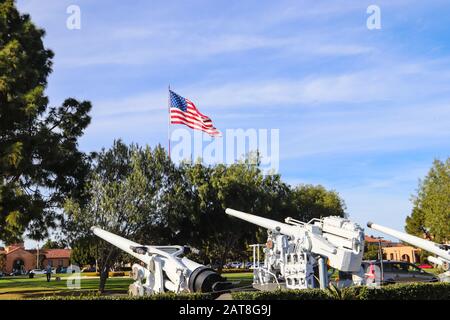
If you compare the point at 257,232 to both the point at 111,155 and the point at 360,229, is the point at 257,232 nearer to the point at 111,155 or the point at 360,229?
the point at 111,155

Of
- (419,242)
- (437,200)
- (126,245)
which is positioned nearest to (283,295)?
(126,245)

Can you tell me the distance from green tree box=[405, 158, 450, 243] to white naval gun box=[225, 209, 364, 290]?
28.2 metres

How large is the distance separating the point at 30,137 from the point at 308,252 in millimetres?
15424

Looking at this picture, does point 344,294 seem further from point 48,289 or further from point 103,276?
point 48,289

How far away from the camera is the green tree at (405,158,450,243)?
44.7m

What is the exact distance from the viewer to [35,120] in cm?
2777

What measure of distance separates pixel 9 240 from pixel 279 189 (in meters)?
23.8

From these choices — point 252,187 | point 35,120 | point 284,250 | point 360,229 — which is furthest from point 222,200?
point 360,229

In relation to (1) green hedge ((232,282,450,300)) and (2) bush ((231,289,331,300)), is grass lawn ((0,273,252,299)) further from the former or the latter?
(1) green hedge ((232,282,450,300))

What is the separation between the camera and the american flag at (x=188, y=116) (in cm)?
3262

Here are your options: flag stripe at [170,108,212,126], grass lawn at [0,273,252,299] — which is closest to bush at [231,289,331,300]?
grass lawn at [0,273,252,299]

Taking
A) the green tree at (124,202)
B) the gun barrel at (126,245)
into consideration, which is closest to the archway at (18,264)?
the green tree at (124,202)

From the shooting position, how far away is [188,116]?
33000 mm
